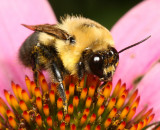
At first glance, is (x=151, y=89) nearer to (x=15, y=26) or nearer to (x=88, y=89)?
(x=88, y=89)

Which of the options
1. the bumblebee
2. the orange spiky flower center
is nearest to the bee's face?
the bumblebee

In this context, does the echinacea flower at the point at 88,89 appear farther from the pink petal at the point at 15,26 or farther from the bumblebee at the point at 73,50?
the bumblebee at the point at 73,50

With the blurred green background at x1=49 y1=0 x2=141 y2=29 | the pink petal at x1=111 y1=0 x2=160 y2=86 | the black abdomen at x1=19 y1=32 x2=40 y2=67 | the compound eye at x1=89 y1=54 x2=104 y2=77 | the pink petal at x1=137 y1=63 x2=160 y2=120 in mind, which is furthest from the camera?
the blurred green background at x1=49 y1=0 x2=141 y2=29

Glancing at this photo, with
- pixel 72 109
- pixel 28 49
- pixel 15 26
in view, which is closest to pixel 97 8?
pixel 15 26

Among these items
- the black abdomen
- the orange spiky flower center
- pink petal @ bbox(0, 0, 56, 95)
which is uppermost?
pink petal @ bbox(0, 0, 56, 95)

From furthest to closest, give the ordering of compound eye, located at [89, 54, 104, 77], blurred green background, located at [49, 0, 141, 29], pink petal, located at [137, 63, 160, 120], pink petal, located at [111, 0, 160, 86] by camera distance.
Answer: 1. blurred green background, located at [49, 0, 141, 29]
2. pink petal, located at [111, 0, 160, 86]
3. pink petal, located at [137, 63, 160, 120]
4. compound eye, located at [89, 54, 104, 77]

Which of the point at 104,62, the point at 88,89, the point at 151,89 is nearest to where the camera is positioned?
the point at 104,62

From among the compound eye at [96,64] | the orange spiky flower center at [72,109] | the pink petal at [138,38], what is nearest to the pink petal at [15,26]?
the orange spiky flower center at [72,109]

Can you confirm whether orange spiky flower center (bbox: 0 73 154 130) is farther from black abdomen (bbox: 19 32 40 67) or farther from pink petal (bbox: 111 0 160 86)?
pink petal (bbox: 111 0 160 86)
